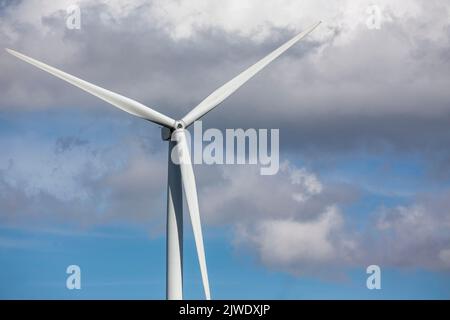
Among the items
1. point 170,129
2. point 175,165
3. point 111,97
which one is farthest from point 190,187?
point 111,97

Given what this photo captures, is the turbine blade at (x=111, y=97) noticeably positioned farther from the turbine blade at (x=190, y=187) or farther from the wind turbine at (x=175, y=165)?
the turbine blade at (x=190, y=187)

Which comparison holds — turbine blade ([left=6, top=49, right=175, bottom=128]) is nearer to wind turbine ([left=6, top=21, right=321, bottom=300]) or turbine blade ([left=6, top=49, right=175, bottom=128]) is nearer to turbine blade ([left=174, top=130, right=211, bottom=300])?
wind turbine ([left=6, top=21, right=321, bottom=300])

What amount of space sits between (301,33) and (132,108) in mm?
10366

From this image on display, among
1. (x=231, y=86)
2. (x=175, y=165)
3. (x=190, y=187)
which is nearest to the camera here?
(x=190, y=187)

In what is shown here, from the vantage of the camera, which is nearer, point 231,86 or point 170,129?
point 170,129

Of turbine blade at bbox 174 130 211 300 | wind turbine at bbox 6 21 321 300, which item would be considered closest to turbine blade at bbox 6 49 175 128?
wind turbine at bbox 6 21 321 300

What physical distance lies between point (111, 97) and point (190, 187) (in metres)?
6.30

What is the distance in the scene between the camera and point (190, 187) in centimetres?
6588

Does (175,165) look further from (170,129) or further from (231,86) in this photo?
(231,86)

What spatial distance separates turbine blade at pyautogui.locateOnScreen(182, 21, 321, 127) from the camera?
2638 inches
